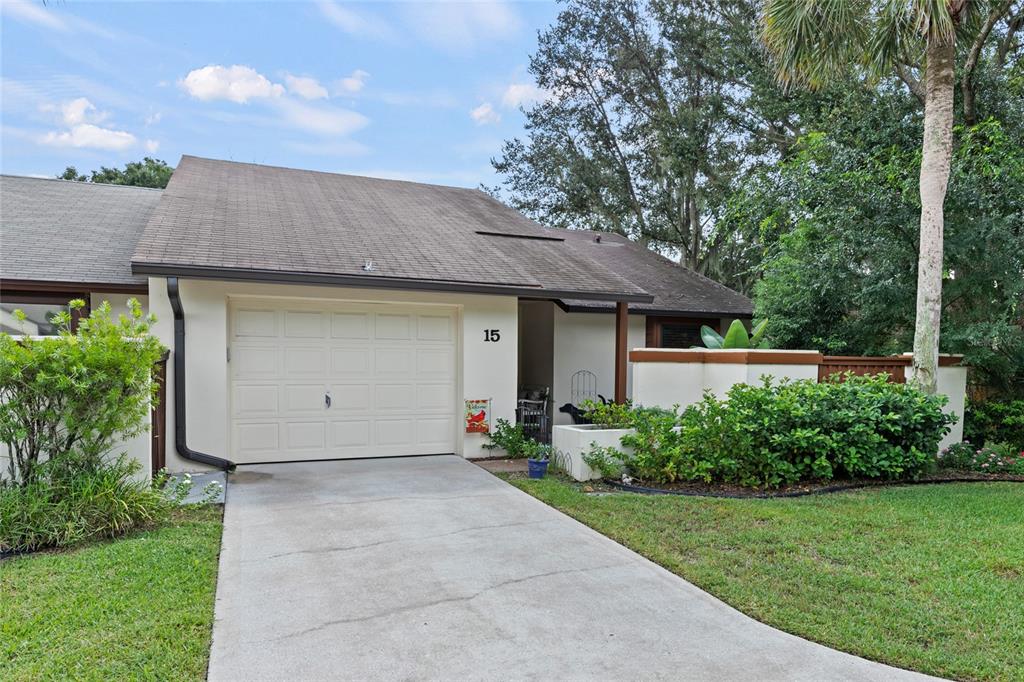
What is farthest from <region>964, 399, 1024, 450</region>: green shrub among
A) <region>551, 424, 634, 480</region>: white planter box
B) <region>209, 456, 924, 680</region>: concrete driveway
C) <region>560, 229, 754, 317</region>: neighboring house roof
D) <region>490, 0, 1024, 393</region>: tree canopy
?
<region>209, 456, 924, 680</region>: concrete driveway

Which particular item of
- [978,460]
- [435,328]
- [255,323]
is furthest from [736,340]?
[255,323]

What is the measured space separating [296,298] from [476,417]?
3.01 m

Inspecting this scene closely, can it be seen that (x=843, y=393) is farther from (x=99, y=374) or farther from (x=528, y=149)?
(x=528, y=149)

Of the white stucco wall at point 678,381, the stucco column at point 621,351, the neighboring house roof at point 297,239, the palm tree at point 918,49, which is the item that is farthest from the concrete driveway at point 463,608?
the palm tree at point 918,49

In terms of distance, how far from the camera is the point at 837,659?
3289 mm

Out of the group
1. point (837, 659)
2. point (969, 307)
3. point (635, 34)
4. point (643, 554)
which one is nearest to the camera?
point (837, 659)

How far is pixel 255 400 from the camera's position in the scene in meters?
8.24

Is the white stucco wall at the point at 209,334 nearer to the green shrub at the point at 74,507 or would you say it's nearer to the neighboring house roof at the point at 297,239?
the neighboring house roof at the point at 297,239

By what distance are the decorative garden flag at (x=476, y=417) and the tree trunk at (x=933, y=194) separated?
5.85m

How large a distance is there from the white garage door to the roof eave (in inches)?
31.1

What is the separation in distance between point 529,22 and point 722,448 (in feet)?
69.3

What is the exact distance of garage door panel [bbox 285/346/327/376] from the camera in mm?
8407

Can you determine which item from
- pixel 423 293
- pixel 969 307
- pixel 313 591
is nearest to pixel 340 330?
pixel 423 293

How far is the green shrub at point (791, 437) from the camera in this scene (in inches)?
284
